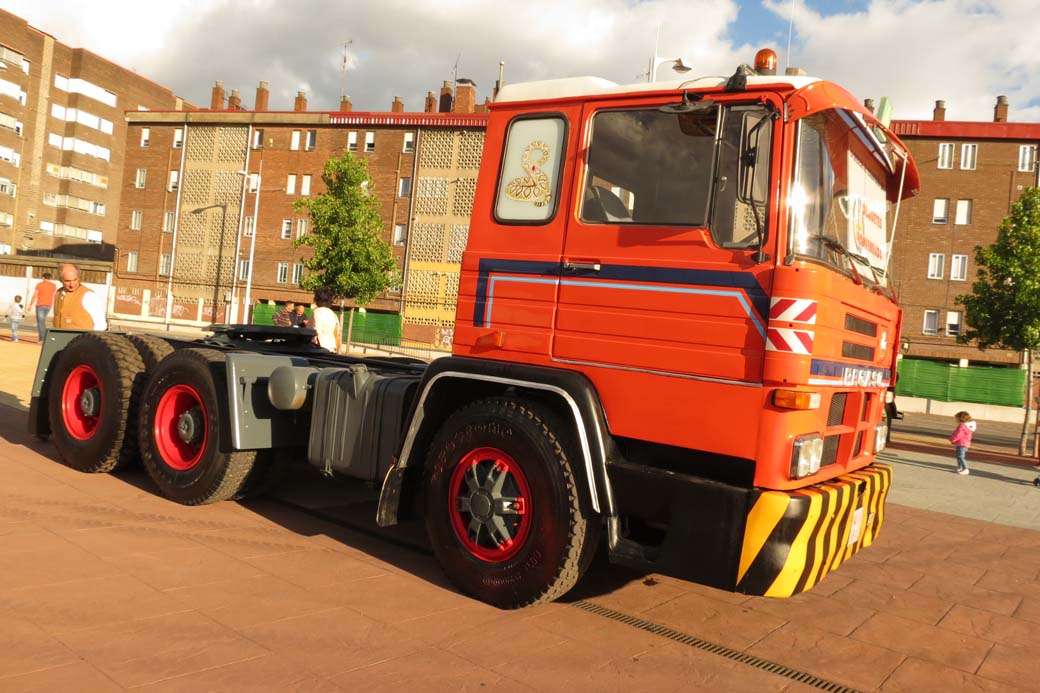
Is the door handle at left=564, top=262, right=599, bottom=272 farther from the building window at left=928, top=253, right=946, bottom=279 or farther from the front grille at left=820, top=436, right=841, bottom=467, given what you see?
the building window at left=928, top=253, right=946, bottom=279

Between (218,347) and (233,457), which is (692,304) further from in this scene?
(218,347)

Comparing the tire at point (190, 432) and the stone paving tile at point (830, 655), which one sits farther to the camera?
the tire at point (190, 432)

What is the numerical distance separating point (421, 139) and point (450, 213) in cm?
475

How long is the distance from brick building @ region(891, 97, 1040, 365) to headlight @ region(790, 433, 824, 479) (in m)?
42.0

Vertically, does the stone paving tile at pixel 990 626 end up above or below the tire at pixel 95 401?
below

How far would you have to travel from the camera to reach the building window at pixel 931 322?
42844mm

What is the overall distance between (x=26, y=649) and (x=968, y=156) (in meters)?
47.8

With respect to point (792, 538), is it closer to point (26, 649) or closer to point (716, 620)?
point (716, 620)

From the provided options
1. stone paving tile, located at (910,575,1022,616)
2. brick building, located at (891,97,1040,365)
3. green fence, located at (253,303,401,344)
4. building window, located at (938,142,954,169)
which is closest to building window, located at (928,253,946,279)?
brick building, located at (891,97,1040,365)

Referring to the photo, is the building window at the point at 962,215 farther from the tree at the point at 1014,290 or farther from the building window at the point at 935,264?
the tree at the point at 1014,290

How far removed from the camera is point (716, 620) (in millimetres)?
4516

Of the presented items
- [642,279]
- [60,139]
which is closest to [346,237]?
[642,279]

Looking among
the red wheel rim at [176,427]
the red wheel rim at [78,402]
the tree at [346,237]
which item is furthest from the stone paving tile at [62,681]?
the tree at [346,237]

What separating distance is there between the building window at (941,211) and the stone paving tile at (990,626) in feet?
142
